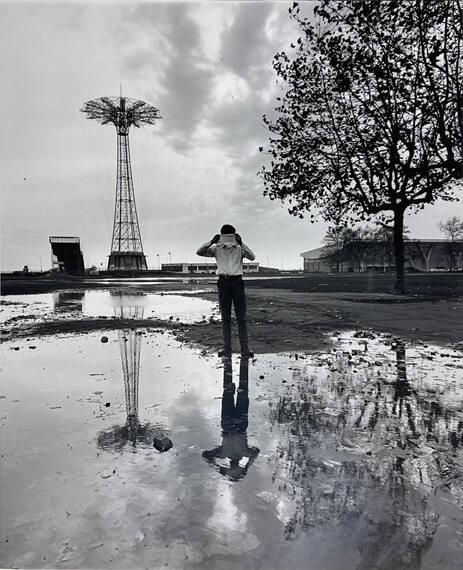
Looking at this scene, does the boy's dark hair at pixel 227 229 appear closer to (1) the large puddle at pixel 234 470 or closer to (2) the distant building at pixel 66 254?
(1) the large puddle at pixel 234 470

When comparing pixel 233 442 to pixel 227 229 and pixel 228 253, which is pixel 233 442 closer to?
pixel 228 253

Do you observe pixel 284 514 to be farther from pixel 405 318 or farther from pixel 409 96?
pixel 409 96

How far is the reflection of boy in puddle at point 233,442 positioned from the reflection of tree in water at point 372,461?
26cm

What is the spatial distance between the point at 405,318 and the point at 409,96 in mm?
8237

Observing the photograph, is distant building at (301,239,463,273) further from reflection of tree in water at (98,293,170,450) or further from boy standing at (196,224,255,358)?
reflection of tree in water at (98,293,170,450)

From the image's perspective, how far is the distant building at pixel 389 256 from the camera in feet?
270

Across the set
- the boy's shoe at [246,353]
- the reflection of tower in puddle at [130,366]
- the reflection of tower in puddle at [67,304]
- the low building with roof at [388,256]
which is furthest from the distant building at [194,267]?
Answer: the boy's shoe at [246,353]

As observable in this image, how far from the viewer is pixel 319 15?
51.8 feet

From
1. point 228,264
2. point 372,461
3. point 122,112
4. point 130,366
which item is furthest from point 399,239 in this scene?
point 122,112

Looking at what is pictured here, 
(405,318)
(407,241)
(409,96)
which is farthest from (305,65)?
(407,241)

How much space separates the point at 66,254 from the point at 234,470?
72255mm

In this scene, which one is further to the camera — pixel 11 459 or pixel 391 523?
pixel 11 459

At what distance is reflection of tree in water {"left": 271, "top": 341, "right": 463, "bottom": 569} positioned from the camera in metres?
2.23

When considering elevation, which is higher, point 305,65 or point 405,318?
point 305,65
